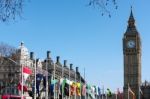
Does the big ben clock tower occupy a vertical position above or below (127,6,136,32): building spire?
below

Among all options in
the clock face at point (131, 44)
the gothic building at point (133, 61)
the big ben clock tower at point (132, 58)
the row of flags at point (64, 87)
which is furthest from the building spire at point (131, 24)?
the row of flags at point (64, 87)

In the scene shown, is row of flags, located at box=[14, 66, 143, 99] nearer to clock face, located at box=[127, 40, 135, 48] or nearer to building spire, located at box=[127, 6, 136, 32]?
clock face, located at box=[127, 40, 135, 48]

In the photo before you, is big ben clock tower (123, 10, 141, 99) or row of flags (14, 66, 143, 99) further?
big ben clock tower (123, 10, 141, 99)

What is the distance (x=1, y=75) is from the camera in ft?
291

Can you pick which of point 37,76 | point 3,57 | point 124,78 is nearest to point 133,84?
point 124,78

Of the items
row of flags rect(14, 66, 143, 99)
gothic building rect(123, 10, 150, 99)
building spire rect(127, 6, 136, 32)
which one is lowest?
row of flags rect(14, 66, 143, 99)

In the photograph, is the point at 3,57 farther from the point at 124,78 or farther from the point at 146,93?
the point at 146,93

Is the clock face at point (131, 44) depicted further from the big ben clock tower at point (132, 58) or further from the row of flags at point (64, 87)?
the row of flags at point (64, 87)

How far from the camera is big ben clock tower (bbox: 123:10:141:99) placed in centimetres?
17700

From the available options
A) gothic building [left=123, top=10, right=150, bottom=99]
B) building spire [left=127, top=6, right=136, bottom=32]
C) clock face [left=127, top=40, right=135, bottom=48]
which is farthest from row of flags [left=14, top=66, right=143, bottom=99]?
building spire [left=127, top=6, right=136, bottom=32]

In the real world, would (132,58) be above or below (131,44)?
→ below

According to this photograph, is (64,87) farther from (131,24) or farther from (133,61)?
(131,24)

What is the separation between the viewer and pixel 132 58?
18338 centimetres

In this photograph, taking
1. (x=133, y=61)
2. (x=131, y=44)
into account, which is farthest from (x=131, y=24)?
(x=133, y=61)
